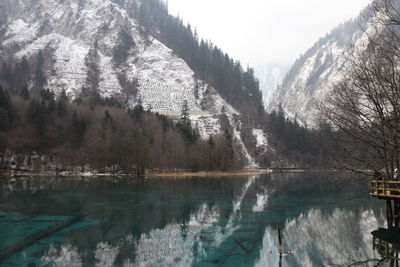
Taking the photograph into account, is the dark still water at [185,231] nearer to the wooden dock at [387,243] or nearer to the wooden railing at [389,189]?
the wooden dock at [387,243]

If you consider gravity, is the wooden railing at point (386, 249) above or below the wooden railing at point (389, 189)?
below

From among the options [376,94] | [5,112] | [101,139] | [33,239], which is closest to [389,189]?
[376,94]

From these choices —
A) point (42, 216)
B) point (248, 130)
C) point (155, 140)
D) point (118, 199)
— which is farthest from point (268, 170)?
point (42, 216)

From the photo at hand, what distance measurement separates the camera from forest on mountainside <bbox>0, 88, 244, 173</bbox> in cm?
11288

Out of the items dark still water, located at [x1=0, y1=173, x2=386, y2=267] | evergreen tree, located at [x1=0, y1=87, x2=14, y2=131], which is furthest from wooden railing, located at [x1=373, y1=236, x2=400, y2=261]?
evergreen tree, located at [x1=0, y1=87, x2=14, y2=131]

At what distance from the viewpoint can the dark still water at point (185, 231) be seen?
2300cm

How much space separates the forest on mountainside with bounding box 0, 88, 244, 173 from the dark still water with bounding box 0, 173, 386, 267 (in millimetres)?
63064

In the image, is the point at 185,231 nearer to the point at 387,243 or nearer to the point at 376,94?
the point at 387,243

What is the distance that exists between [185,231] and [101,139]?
90.4 m

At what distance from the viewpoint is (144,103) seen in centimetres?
19212

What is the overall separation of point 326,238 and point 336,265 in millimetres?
7512

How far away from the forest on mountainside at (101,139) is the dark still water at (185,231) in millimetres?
63064

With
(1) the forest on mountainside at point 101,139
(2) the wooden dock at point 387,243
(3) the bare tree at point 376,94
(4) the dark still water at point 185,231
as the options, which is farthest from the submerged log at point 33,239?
(1) the forest on mountainside at point 101,139

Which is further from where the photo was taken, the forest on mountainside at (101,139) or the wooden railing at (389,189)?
the forest on mountainside at (101,139)
